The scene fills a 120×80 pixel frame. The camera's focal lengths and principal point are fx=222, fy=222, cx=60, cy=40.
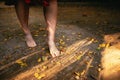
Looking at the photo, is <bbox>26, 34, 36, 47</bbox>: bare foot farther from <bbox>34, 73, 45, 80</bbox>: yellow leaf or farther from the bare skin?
<bbox>34, 73, 45, 80</bbox>: yellow leaf

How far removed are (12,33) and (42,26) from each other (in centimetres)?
74

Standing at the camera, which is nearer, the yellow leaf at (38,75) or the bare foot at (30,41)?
the yellow leaf at (38,75)

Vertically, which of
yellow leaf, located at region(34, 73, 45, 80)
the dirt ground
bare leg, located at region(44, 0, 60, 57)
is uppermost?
bare leg, located at region(44, 0, 60, 57)

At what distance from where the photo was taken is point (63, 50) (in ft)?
10.2

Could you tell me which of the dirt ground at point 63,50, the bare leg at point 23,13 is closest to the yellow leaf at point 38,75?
the dirt ground at point 63,50

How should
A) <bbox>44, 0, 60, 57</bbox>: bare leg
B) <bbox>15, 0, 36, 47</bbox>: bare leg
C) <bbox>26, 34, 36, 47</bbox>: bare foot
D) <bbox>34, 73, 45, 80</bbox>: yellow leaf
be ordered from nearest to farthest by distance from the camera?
1. <bbox>34, 73, 45, 80</bbox>: yellow leaf
2. <bbox>44, 0, 60, 57</bbox>: bare leg
3. <bbox>15, 0, 36, 47</bbox>: bare leg
4. <bbox>26, 34, 36, 47</bbox>: bare foot

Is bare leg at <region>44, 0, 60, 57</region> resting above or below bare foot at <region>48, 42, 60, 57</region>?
above

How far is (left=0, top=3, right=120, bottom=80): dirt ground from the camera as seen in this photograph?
2.52 meters

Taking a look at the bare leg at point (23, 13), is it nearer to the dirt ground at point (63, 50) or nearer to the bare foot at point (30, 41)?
the bare foot at point (30, 41)

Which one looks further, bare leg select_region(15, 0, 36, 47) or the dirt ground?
bare leg select_region(15, 0, 36, 47)

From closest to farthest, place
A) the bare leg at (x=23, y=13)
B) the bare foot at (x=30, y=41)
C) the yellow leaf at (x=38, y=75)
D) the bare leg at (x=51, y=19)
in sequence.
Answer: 1. the yellow leaf at (x=38, y=75)
2. the bare leg at (x=51, y=19)
3. the bare leg at (x=23, y=13)
4. the bare foot at (x=30, y=41)

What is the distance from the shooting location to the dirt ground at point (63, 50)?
252 centimetres

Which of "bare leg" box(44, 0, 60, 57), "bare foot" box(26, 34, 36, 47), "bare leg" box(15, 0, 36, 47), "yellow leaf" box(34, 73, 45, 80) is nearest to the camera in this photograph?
"yellow leaf" box(34, 73, 45, 80)

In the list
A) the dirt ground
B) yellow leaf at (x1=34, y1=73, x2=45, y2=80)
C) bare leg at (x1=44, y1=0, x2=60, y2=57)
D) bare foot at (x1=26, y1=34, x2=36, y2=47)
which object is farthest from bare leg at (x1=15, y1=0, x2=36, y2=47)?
yellow leaf at (x1=34, y1=73, x2=45, y2=80)
